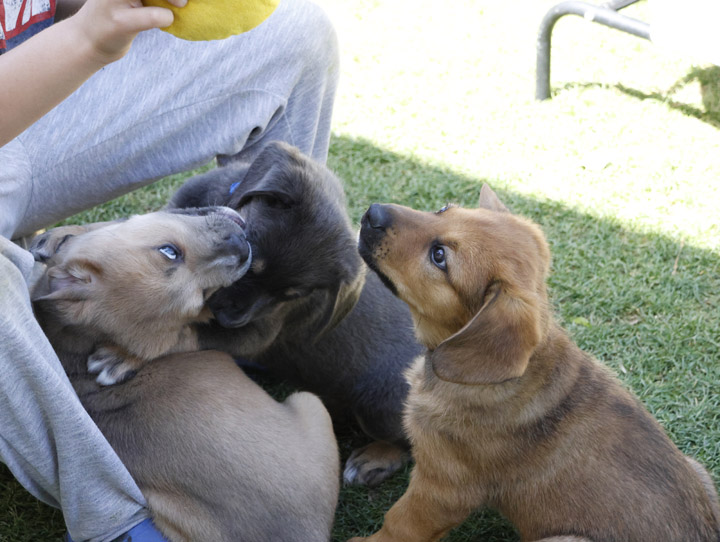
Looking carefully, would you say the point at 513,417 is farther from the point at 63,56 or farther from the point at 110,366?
the point at 63,56

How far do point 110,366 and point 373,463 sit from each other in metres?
1.23

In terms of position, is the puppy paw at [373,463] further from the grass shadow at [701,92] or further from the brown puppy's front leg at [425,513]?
the grass shadow at [701,92]

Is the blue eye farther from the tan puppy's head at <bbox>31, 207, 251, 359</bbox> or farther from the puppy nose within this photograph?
the puppy nose

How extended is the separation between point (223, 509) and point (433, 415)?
2.69 feet

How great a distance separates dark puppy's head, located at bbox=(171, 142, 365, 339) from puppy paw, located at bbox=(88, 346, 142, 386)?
43cm

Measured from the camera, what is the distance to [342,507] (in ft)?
10.8

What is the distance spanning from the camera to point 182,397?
2.77 metres

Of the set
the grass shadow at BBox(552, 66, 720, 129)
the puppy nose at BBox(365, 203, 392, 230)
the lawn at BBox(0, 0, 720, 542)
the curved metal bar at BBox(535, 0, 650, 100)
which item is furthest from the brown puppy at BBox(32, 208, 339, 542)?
the grass shadow at BBox(552, 66, 720, 129)

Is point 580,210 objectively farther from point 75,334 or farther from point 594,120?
point 75,334

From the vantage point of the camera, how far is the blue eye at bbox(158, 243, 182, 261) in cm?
289

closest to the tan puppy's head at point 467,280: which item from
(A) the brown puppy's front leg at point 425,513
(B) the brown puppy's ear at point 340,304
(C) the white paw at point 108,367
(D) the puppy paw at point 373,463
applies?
(B) the brown puppy's ear at point 340,304

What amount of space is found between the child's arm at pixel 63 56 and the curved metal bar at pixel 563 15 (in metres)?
4.06

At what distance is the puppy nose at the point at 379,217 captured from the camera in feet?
9.21

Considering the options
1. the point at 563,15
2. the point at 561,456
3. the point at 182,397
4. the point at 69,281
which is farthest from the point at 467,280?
the point at 563,15
